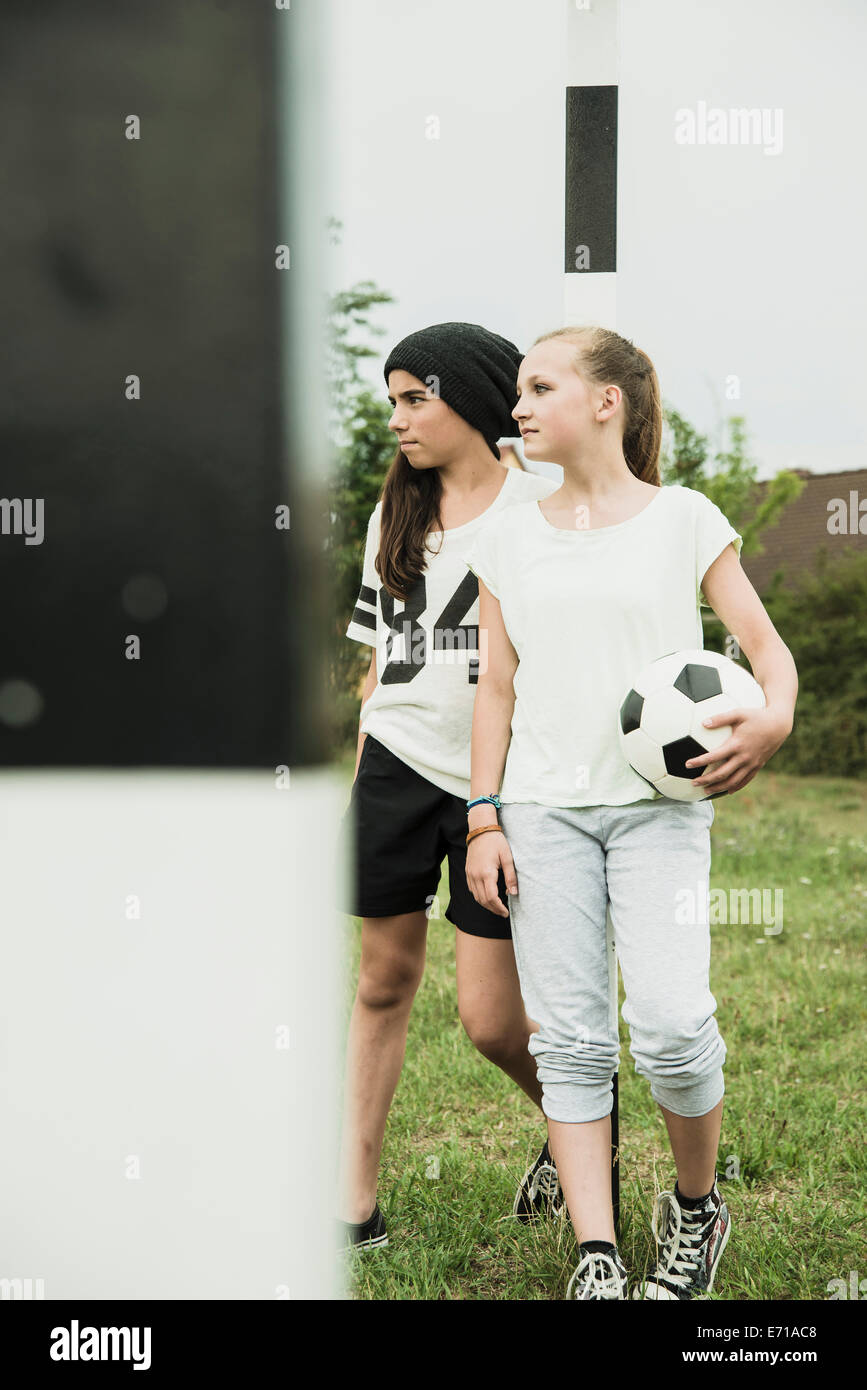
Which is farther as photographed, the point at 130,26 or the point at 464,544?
the point at 464,544

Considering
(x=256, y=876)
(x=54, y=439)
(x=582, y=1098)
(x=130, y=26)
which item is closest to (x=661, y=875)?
(x=582, y=1098)

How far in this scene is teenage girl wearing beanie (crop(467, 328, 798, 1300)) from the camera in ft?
6.13

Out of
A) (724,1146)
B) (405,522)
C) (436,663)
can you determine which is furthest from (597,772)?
(724,1146)

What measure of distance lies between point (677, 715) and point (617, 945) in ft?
1.26

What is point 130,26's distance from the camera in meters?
A: 1.73

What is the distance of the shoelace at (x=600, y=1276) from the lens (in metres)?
1.87

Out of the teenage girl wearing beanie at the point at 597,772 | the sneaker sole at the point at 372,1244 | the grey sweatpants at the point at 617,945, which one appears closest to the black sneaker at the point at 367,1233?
the sneaker sole at the point at 372,1244

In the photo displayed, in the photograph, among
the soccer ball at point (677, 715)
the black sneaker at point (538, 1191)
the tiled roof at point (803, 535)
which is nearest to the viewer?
the soccer ball at point (677, 715)

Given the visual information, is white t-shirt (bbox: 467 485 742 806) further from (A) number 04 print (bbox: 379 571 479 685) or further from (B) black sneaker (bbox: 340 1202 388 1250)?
(B) black sneaker (bbox: 340 1202 388 1250)

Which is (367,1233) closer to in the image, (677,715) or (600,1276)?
(600,1276)

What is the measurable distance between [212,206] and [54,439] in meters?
0.38

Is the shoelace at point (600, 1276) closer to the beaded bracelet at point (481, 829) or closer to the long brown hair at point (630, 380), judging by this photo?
the beaded bracelet at point (481, 829)

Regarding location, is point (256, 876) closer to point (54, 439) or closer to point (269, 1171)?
point (269, 1171)

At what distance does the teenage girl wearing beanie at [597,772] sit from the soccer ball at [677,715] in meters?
0.03
